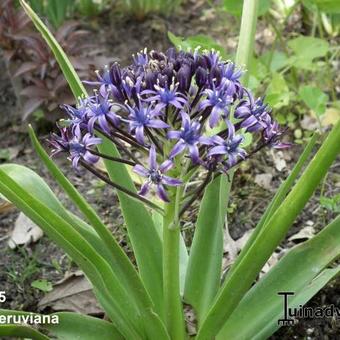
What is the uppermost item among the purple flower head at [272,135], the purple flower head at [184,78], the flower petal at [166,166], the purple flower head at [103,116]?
the purple flower head at [184,78]

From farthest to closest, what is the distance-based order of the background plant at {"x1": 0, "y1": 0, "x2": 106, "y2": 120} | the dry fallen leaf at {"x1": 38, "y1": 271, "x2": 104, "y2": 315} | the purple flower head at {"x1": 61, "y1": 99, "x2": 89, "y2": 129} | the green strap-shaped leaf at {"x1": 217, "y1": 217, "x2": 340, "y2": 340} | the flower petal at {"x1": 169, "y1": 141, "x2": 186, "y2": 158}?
the background plant at {"x1": 0, "y1": 0, "x2": 106, "y2": 120}
the dry fallen leaf at {"x1": 38, "y1": 271, "x2": 104, "y2": 315}
the green strap-shaped leaf at {"x1": 217, "y1": 217, "x2": 340, "y2": 340}
the purple flower head at {"x1": 61, "y1": 99, "x2": 89, "y2": 129}
the flower petal at {"x1": 169, "y1": 141, "x2": 186, "y2": 158}

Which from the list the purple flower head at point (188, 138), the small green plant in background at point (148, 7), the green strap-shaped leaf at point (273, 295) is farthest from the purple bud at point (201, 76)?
the small green plant in background at point (148, 7)

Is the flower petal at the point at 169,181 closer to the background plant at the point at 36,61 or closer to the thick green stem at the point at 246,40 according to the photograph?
the thick green stem at the point at 246,40

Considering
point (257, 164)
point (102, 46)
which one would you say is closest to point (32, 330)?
point (257, 164)

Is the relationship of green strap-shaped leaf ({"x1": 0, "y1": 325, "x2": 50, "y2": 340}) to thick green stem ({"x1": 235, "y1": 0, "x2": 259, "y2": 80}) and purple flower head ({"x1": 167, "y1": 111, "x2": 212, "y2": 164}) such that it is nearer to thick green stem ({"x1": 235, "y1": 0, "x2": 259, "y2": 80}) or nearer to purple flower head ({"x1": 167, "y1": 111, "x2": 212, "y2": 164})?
purple flower head ({"x1": 167, "y1": 111, "x2": 212, "y2": 164})

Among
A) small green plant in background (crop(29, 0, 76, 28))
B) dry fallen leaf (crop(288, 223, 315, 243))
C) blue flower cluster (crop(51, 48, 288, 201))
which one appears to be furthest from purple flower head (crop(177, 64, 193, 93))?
small green plant in background (crop(29, 0, 76, 28))

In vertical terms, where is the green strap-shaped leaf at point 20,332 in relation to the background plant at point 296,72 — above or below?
below
